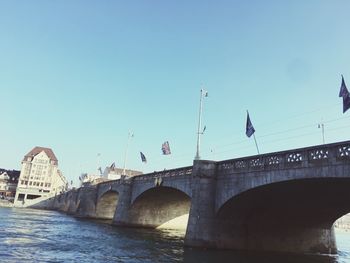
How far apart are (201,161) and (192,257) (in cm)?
958

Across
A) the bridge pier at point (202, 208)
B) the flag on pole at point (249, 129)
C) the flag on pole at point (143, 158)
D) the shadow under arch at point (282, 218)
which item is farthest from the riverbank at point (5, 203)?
the flag on pole at point (249, 129)

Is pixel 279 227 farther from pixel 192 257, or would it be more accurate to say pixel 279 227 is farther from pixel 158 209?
pixel 158 209

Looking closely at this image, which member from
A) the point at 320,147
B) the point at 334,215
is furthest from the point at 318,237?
the point at 320,147

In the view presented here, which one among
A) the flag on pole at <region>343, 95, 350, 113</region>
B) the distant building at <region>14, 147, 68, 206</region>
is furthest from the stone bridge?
the distant building at <region>14, 147, 68, 206</region>

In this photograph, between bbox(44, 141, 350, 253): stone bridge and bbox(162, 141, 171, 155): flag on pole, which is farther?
bbox(162, 141, 171, 155): flag on pole

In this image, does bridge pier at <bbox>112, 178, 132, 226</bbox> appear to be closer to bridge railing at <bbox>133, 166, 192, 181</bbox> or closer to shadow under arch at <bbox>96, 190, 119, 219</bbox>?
bridge railing at <bbox>133, 166, 192, 181</bbox>

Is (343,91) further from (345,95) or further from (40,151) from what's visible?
(40,151)

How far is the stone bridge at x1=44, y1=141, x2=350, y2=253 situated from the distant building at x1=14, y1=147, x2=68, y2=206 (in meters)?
120

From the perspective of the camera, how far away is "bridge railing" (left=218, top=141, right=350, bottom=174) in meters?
20.2

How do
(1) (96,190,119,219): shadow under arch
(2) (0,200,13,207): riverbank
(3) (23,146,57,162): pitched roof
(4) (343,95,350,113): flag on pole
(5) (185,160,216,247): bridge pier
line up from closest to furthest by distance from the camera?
(4) (343,95,350,113): flag on pole, (5) (185,160,216,247): bridge pier, (1) (96,190,119,219): shadow under arch, (2) (0,200,13,207): riverbank, (3) (23,146,57,162): pitched roof

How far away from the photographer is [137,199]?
53969 millimetres

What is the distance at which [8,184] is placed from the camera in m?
154

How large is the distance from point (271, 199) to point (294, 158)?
653 centimetres

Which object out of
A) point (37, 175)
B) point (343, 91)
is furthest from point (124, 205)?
point (37, 175)
